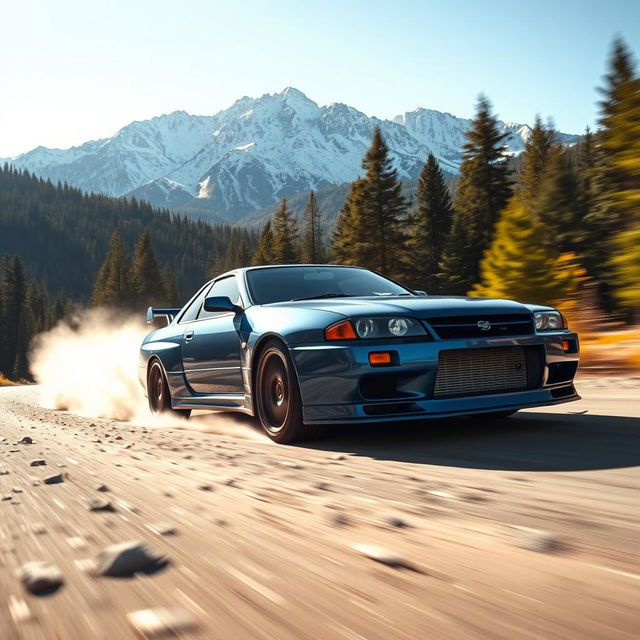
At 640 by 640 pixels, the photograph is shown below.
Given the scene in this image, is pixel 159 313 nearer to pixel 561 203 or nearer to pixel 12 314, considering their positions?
pixel 561 203

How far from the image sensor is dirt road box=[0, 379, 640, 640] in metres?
1.46

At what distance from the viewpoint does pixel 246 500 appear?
2725 mm

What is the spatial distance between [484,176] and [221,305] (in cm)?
4421

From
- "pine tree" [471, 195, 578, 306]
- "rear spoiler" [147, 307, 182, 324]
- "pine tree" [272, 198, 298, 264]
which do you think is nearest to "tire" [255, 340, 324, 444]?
"rear spoiler" [147, 307, 182, 324]

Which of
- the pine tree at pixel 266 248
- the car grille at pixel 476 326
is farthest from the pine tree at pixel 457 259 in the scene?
the car grille at pixel 476 326

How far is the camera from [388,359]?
3.91m

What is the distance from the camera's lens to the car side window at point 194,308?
645 centimetres

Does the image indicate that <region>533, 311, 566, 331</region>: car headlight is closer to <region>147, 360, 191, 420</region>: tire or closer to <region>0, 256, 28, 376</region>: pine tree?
<region>147, 360, 191, 420</region>: tire

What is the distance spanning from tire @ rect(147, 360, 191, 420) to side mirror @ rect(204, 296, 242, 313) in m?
1.86

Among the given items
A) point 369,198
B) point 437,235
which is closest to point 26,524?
point 369,198

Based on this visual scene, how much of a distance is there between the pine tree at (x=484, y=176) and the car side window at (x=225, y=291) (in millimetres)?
40810

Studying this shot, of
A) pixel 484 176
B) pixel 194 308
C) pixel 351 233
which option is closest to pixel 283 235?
pixel 351 233

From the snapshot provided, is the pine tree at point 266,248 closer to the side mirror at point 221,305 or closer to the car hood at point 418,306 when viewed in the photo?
the side mirror at point 221,305

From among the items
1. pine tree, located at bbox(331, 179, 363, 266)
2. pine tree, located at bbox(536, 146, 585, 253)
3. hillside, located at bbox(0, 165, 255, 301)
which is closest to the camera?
pine tree, located at bbox(331, 179, 363, 266)
